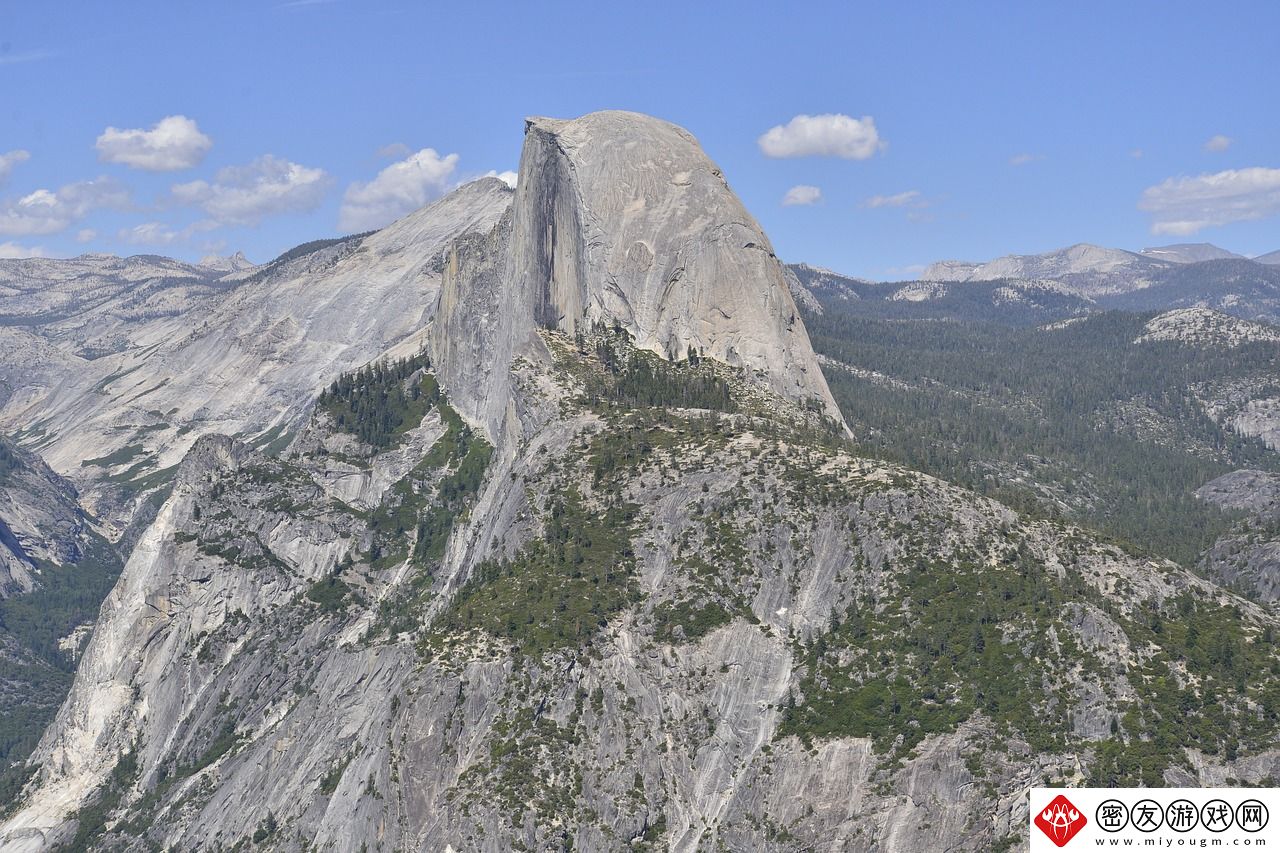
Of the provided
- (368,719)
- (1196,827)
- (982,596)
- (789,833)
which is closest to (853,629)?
(982,596)

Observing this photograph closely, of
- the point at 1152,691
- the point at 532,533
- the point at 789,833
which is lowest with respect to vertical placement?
the point at 789,833

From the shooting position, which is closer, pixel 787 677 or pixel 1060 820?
pixel 1060 820

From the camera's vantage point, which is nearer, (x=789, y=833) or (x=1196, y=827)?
(x=1196, y=827)

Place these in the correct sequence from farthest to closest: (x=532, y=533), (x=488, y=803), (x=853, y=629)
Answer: (x=532, y=533)
(x=853, y=629)
(x=488, y=803)

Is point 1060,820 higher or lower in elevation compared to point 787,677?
lower

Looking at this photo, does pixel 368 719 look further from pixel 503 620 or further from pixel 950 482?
pixel 950 482

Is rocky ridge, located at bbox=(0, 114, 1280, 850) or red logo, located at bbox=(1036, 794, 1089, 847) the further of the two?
rocky ridge, located at bbox=(0, 114, 1280, 850)

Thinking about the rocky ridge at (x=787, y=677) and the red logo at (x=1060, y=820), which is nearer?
the red logo at (x=1060, y=820)

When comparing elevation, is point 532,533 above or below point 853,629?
above
